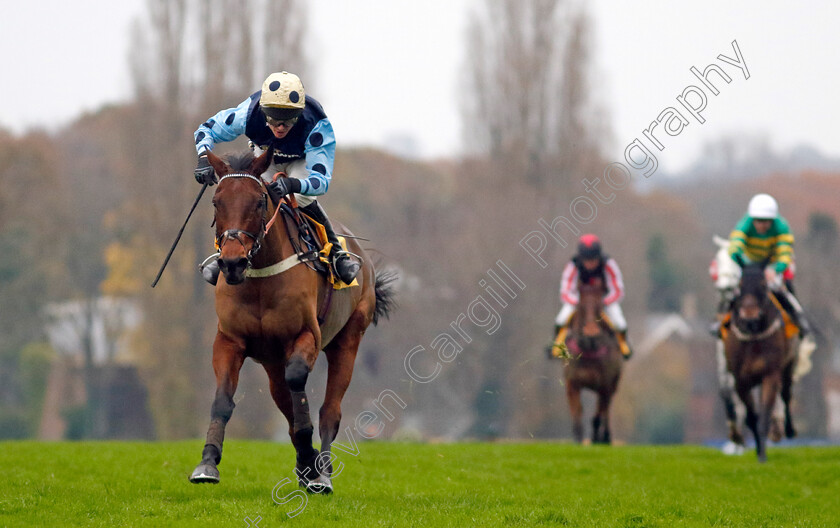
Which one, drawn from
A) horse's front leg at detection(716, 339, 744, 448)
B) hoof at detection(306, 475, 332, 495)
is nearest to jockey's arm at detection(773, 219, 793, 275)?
horse's front leg at detection(716, 339, 744, 448)

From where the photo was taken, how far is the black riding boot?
9516mm

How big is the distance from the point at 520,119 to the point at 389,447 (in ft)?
81.6

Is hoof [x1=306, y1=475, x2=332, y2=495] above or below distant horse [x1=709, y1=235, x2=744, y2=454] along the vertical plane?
below

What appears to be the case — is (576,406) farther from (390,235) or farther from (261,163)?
(390,235)

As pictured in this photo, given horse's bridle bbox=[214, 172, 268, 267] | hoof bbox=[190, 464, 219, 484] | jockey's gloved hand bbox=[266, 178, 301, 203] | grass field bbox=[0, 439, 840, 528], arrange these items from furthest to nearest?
1. jockey's gloved hand bbox=[266, 178, 301, 203]
2. grass field bbox=[0, 439, 840, 528]
3. horse's bridle bbox=[214, 172, 268, 267]
4. hoof bbox=[190, 464, 219, 484]

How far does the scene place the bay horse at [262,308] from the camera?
7941 millimetres

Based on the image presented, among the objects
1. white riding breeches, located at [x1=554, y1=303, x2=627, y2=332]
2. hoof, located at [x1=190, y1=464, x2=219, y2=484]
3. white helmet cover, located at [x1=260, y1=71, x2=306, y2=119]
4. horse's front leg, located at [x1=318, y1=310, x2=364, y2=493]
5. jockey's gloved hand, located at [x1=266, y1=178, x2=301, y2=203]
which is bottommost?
hoof, located at [x1=190, y1=464, x2=219, y2=484]

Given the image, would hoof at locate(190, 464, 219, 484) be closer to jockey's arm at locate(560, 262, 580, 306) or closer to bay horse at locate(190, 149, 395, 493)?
bay horse at locate(190, 149, 395, 493)

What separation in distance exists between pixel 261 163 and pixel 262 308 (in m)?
1.07

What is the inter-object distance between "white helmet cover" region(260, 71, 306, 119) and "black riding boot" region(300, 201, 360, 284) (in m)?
0.87

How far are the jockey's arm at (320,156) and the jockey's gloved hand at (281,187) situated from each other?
10.6 inches

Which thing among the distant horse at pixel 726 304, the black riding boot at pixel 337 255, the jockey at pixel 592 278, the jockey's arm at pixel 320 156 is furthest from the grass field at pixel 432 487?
the jockey at pixel 592 278

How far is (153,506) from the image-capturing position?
857 centimetres

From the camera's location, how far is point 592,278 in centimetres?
1706
